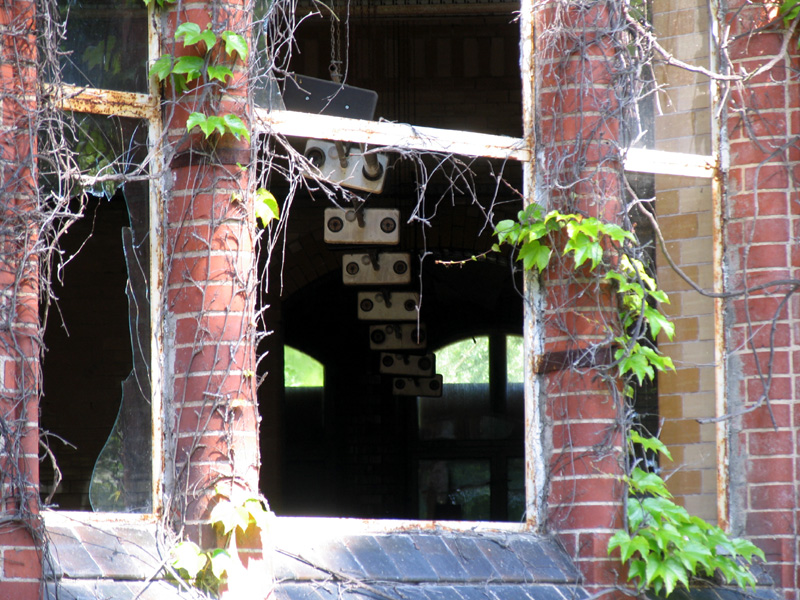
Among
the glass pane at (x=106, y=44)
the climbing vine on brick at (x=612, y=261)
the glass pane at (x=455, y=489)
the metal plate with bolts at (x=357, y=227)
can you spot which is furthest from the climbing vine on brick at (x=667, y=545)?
the glass pane at (x=455, y=489)

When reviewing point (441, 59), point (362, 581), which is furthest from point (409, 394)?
point (362, 581)

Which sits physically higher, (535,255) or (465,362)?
(535,255)

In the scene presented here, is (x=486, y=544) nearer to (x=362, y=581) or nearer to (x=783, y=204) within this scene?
(x=362, y=581)

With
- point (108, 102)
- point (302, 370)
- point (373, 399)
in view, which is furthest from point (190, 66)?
point (302, 370)

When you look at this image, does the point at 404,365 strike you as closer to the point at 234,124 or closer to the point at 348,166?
the point at 348,166

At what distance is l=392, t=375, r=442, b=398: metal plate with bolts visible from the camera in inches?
399

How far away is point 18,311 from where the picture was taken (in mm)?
2959

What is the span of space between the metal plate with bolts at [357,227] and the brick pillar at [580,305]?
2.55 metres

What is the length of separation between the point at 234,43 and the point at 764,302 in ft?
7.12

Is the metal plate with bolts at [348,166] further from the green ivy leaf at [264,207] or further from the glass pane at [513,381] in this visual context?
the glass pane at [513,381]

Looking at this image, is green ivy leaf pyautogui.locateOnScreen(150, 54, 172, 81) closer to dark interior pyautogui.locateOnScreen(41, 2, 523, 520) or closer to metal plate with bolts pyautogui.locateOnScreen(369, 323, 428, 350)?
dark interior pyautogui.locateOnScreen(41, 2, 523, 520)

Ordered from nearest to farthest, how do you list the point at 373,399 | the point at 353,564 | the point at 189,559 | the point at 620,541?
the point at 189,559
the point at 353,564
the point at 620,541
the point at 373,399

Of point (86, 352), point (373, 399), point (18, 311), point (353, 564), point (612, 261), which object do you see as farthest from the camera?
point (373, 399)

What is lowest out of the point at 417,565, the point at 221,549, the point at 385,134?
the point at 417,565
